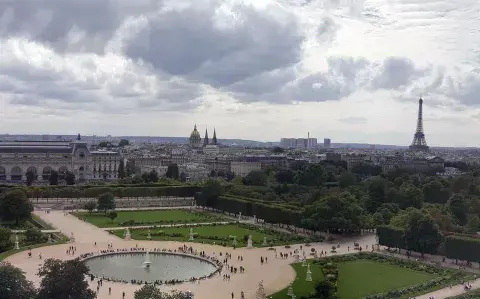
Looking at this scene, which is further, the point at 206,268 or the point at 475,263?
the point at 475,263

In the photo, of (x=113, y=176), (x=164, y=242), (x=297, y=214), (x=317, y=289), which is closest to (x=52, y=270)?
(x=317, y=289)

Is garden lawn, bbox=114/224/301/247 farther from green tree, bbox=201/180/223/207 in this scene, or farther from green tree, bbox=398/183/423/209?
green tree, bbox=398/183/423/209

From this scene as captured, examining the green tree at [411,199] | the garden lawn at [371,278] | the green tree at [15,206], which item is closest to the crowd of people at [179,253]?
the garden lawn at [371,278]

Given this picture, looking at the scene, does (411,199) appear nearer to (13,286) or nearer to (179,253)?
(179,253)

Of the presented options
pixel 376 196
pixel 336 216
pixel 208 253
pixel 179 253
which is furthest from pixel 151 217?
pixel 376 196

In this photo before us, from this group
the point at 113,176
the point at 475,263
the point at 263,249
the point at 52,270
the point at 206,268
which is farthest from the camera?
the point at 113,176

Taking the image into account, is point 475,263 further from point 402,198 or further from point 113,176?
point 113,176
